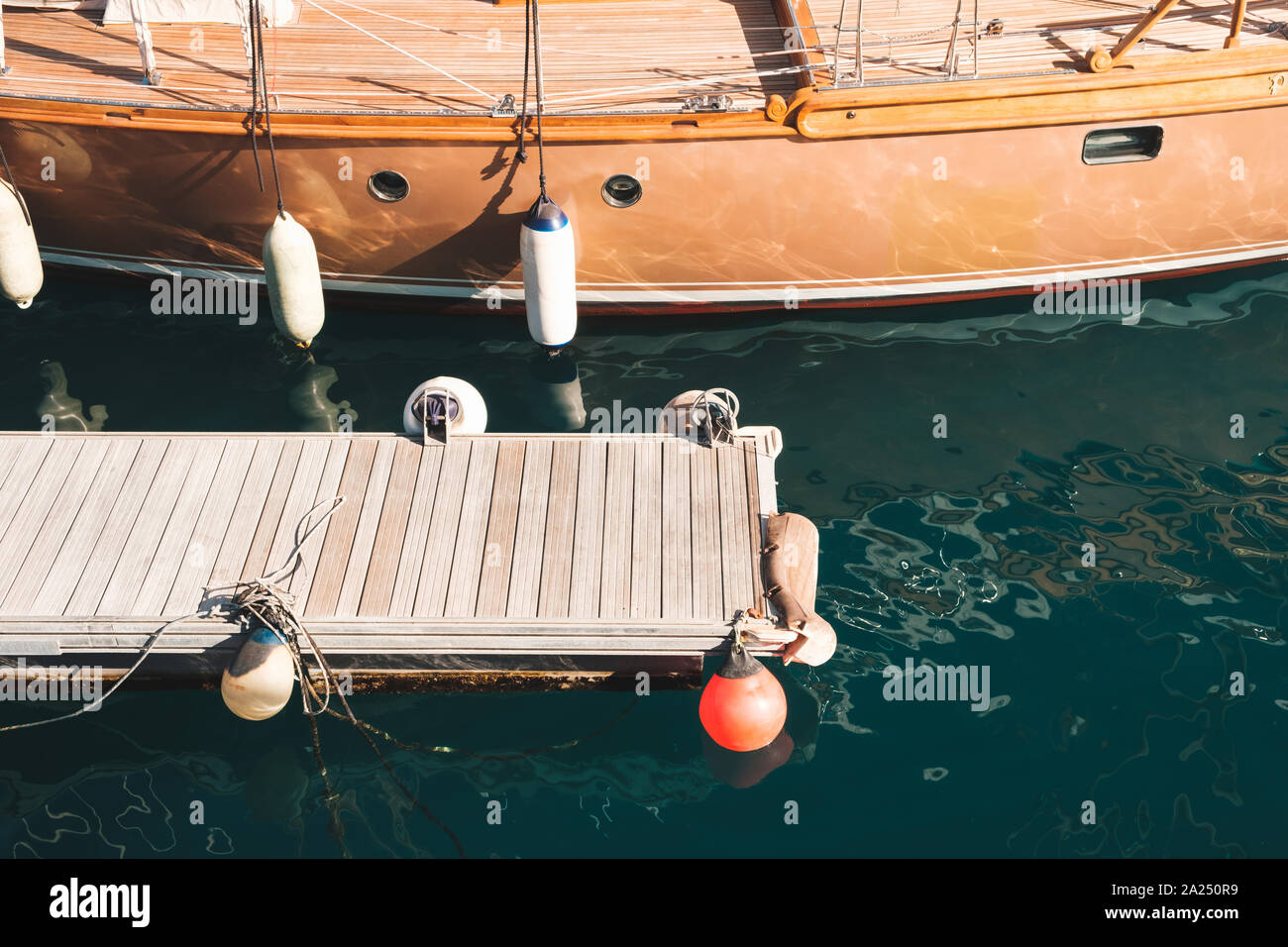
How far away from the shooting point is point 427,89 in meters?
10.1

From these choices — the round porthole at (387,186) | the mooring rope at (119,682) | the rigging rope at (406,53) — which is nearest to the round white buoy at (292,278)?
the round porthole at (387,186)

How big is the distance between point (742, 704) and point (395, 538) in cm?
244

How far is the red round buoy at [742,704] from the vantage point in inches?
288

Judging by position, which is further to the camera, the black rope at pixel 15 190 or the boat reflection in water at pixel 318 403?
the boat reflection in water at pixel 318 403

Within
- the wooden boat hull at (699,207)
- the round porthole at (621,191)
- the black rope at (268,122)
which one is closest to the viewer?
the black rope at (268,122)

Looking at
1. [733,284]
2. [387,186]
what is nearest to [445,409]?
[387,186]

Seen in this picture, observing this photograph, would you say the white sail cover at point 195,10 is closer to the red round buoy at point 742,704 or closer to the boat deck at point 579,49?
the boat deck at point 579,49

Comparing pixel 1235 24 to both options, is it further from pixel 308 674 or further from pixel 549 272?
pixel 308 674

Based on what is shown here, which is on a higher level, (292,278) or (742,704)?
(292,278)

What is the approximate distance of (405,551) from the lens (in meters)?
7.94

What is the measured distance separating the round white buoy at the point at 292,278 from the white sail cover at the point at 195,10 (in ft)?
6.98

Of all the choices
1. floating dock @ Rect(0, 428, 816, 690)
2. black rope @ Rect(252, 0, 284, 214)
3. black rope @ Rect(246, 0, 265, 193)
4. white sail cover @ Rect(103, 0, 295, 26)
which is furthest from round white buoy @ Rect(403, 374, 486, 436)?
white sail cover @ Rect(103, 0, 295, 26)

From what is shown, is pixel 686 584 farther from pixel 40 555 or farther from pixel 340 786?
pixel 40 555
